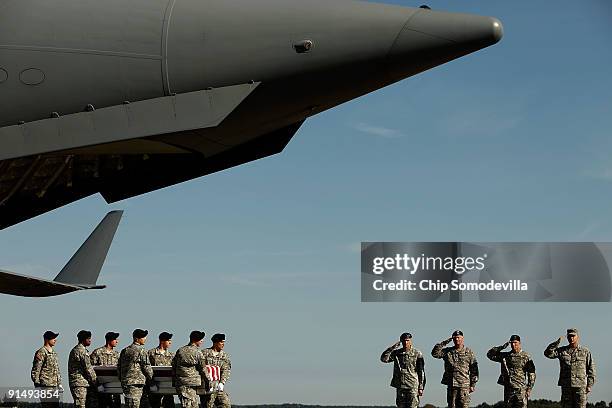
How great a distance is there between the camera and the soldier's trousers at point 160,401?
16.3 meters

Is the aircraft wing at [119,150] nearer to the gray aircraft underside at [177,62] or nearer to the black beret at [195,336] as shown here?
the gray aircraft underside at [177,62]

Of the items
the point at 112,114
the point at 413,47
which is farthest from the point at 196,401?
the point at 413,47

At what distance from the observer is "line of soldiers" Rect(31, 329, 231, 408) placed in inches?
583

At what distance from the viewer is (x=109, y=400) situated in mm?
17406

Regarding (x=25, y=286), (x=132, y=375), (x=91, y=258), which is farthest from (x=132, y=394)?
(x=91, y=258)

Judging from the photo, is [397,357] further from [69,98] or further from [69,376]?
[69,98]

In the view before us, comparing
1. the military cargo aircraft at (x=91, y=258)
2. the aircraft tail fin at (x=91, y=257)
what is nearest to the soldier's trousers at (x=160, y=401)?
the military cargo aircraft at (x=91, y=258)

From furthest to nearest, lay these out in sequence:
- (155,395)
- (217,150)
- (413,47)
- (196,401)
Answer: (155,395)
(196,401)
(217,150)
(413,47)

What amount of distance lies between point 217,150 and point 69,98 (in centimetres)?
146

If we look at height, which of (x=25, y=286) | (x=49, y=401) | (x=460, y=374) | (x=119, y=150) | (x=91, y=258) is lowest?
(x=49, y=401)

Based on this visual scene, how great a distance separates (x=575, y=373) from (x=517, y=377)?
1.11 m

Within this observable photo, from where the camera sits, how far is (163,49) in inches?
299

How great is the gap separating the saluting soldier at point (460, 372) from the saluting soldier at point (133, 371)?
19.4 ft

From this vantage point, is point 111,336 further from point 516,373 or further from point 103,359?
point 516,373
